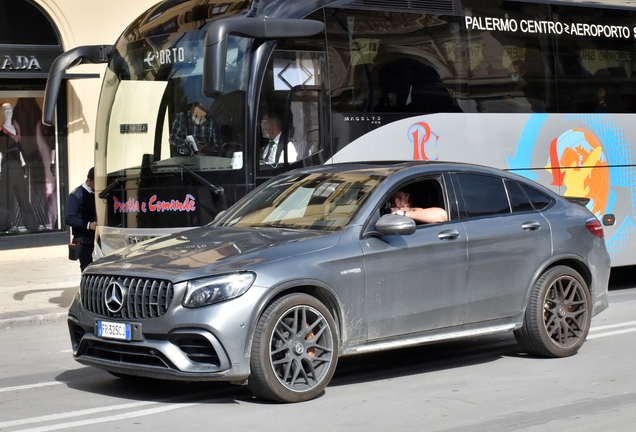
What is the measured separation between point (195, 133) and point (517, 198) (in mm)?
3827

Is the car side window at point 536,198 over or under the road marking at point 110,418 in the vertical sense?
over

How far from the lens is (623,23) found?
13859mm

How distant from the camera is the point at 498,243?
26.4 feet

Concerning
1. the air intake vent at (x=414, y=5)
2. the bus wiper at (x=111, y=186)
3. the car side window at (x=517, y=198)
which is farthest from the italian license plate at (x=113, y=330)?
the air intake vent at (x=414, y=5)

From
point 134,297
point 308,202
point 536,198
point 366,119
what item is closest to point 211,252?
point 134,297

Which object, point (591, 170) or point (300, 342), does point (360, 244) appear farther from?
point (591, 170)

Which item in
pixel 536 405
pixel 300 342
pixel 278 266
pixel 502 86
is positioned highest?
pixel 502 86

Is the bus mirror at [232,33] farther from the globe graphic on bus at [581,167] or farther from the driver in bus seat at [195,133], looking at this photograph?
the globe graphic on bus at [581,167]

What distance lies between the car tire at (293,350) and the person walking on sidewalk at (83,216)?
6.17 metres

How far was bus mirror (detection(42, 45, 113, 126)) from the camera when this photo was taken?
453 inches

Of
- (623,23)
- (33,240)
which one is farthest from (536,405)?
(33,240)

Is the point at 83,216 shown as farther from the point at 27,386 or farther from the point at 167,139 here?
the point at 27,386

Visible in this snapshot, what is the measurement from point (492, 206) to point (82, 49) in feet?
19.5

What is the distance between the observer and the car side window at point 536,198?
8.60 meters
